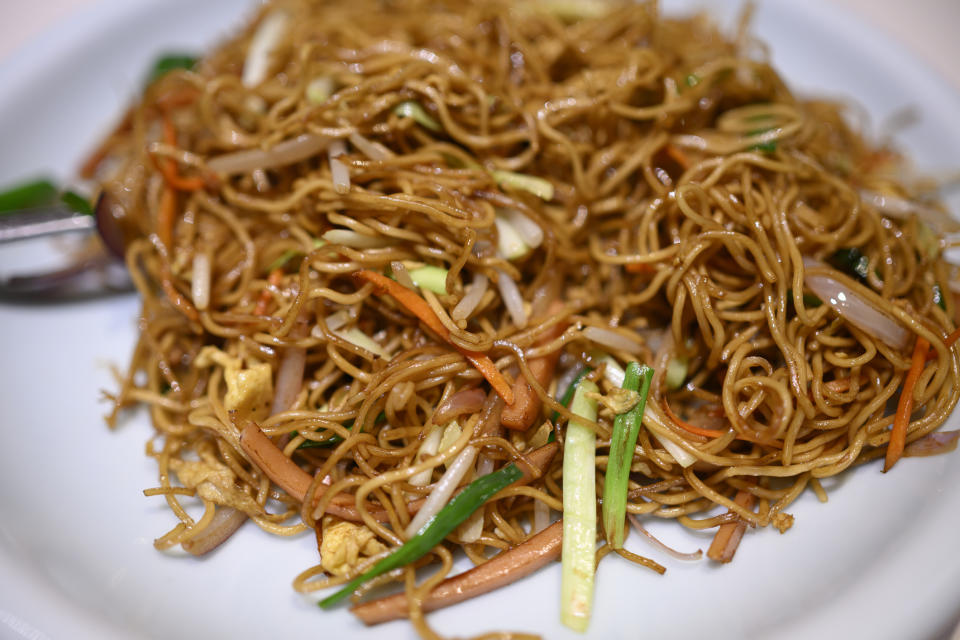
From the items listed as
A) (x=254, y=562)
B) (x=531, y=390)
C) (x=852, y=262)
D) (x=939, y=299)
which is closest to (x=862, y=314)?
(x=852, y=262)

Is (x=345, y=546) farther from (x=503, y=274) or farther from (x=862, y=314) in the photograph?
(x=862, y=314)

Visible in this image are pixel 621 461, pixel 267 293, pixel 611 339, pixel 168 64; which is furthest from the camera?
pixel 168 64

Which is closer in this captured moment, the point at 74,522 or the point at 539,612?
the point at 539,612

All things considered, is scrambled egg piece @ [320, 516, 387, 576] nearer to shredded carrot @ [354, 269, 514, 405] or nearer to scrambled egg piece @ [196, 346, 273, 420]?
scrambled egg piece @ [196, 346, 273, 420]

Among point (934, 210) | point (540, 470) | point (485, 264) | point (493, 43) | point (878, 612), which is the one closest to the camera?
point (878, 612)

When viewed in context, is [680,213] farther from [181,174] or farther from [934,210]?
[181,174]

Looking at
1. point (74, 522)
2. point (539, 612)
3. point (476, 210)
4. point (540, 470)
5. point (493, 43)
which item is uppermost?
point (493, 43)

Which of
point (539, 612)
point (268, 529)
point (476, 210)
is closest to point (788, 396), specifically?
point (539, 612)

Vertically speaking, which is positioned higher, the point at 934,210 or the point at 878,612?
the point at 934,210
